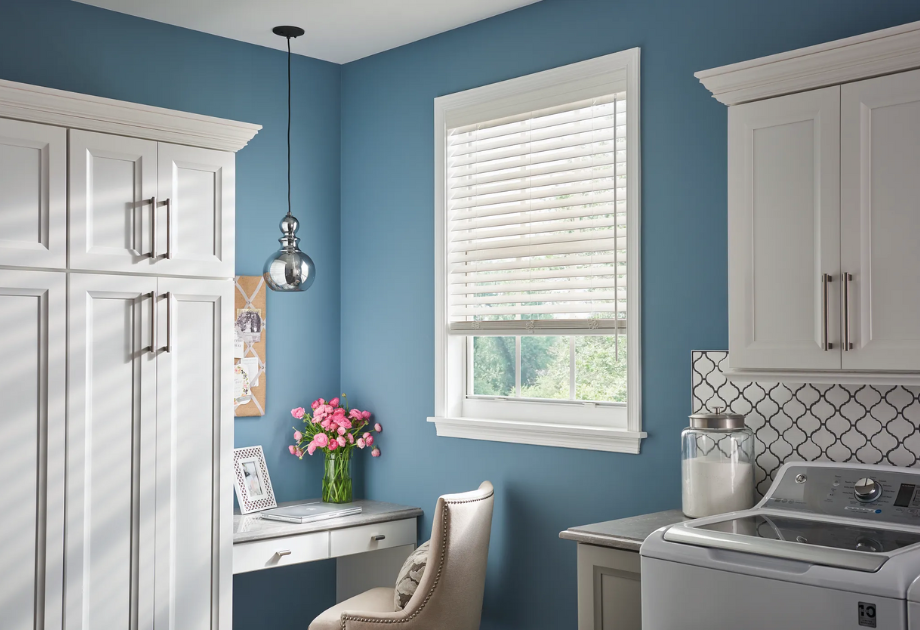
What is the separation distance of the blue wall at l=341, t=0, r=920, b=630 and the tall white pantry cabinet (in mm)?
906

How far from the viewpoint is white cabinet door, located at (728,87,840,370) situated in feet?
7.44

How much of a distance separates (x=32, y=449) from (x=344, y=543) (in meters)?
1.25

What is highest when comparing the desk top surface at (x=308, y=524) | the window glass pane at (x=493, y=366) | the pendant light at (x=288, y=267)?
the pendant light at (x=288, y=267)

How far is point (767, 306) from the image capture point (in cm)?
239

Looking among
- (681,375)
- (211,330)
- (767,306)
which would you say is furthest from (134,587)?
(767,306)

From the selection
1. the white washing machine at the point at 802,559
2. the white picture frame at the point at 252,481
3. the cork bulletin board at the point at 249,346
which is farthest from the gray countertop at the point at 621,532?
the cork bulletin board at the point at 249,346

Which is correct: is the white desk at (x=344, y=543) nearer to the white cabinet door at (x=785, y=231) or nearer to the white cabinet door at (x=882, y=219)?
the white cabinet door at (x=785, y=231)

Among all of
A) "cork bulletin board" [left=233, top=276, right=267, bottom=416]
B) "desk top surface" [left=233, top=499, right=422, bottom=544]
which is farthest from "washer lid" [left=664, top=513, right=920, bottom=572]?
"cork bulletin board" [left=233, top=276, right=267, bottom=416]

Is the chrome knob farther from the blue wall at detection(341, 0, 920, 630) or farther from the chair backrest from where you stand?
the chair backrest

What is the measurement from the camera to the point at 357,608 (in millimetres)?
3264

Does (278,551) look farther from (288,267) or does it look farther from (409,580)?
(288,267)

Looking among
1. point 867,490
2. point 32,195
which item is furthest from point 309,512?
point 867,490

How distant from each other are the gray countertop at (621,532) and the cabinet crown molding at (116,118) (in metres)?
1.80

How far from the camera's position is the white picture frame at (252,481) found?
11.9 feet
